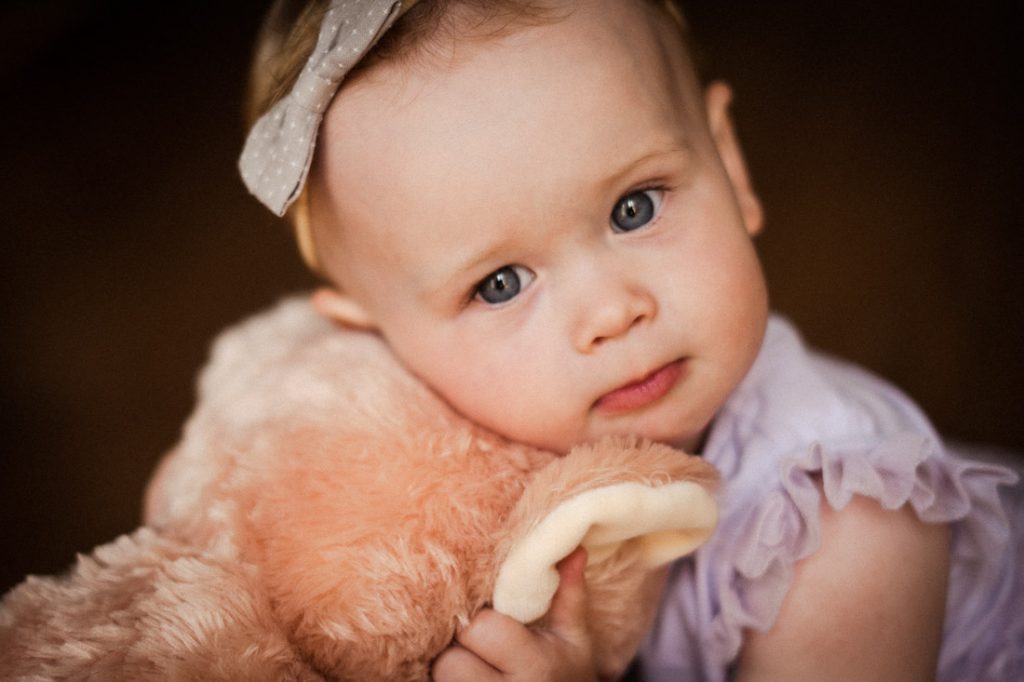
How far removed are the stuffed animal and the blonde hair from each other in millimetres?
269

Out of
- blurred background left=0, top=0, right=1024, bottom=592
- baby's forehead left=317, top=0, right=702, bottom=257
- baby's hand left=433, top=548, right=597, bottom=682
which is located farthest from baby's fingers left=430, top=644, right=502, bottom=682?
blurred background left=0, top=0, right=1024, bottom=592

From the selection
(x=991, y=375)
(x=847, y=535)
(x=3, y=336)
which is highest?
(x=3, y=336)

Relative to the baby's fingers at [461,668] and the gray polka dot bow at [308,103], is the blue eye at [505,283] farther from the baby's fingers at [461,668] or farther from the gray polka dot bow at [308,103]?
the baby's fingers at [461,668]

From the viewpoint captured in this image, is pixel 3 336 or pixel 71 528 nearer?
pixel 71 528

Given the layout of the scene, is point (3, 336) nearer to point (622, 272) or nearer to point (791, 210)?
point (622, 272)

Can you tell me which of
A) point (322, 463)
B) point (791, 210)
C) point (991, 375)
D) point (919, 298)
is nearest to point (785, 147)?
point (791, 210)

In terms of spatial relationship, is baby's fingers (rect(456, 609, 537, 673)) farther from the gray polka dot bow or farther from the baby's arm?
the gray polka dot bow

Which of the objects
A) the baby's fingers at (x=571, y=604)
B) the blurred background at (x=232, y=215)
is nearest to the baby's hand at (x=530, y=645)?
the baby's fingers at (x=571, y=604)

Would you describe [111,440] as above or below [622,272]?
below

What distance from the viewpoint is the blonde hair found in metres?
0.73

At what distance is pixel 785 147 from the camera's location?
62.9 inches

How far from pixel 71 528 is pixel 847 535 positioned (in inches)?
41.6

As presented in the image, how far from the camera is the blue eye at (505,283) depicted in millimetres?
763

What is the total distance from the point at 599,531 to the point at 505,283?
0.23 m
